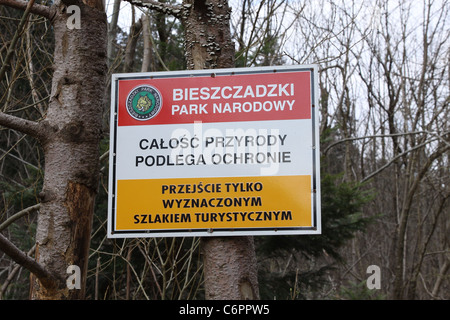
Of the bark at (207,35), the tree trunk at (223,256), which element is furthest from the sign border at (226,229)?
the bark at (207,35)

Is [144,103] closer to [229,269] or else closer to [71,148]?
[71,148]

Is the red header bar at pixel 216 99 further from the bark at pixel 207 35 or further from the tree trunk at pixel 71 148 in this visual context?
the bark at pixel 207 35

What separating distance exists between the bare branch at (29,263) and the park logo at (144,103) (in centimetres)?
78

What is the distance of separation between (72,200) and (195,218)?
57 centimetres

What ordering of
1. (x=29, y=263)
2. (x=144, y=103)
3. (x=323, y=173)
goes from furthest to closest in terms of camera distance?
(x=323, y=173)
(x=144, y=103)
(x=29, y=263)

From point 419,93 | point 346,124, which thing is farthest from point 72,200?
point 346,124

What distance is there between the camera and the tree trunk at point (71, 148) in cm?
260

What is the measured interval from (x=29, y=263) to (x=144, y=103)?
2.86 feet

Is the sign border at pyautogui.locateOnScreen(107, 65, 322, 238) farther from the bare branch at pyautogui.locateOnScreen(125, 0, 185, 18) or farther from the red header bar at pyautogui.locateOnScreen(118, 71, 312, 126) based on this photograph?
the bare branch at pyautogui.locateOnScreen(125, 0, 185, 18)

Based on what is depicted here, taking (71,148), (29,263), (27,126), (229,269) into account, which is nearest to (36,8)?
(27,126)

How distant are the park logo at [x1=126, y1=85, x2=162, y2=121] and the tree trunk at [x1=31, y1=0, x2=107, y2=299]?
20 centimetres

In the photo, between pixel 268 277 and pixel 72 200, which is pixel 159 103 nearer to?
pixel 72 200

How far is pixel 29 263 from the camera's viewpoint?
2.40 m

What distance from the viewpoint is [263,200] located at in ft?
8.42
